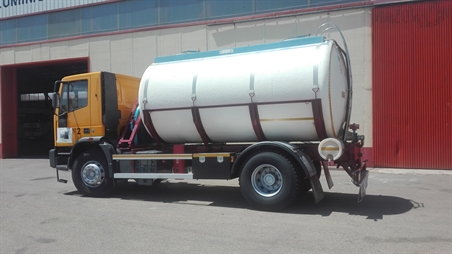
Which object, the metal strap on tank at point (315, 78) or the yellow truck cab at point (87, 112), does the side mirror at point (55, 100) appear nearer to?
the yellow truck cab at point (87, 112)

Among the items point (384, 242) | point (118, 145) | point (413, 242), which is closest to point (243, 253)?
point (384, 242)

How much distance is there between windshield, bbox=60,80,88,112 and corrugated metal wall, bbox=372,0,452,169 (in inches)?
366

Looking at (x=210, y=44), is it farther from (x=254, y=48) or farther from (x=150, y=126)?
(x=254, y=48)

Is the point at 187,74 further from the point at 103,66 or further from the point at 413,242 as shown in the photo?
the point at 103,66

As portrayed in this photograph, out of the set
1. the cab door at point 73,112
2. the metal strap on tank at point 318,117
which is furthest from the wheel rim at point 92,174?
the metal strap on tank at point 318,117

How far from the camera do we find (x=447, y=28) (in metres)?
13.6

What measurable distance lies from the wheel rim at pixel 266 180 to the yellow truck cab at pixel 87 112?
3679mm

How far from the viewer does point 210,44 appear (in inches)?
645

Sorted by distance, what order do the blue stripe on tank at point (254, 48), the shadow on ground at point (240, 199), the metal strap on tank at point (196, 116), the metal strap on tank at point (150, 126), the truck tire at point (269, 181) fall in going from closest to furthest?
1. the truck tire at point (269, 181)
2. the shadow on ground at point (240, 199)
3. the blue stripe on tank at point (254, 48)
4. the metal strap on tank at point (196, 116)
5. the metal strap on tank at point (150, 126)

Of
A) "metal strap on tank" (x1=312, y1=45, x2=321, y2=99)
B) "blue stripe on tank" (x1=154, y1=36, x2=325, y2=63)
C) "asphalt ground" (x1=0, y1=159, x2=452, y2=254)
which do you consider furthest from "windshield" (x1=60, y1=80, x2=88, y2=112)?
"metal strap on tank" (x1=312, y1=45, x2=321, y2=99)

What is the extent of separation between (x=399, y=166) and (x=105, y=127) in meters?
9.56

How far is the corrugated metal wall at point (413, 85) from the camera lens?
13578 mm

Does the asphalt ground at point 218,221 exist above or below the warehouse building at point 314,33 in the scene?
below

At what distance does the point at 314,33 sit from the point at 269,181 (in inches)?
331
